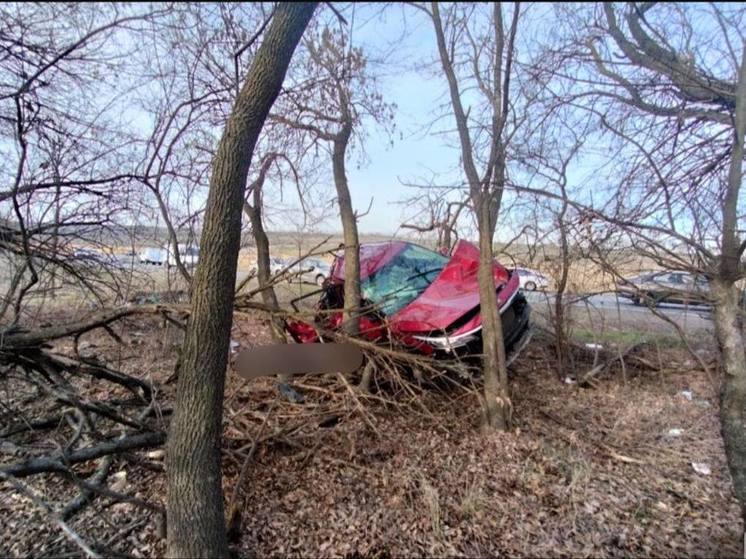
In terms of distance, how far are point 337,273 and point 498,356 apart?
2.47 meters

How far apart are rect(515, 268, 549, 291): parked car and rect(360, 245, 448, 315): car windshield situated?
1179mm

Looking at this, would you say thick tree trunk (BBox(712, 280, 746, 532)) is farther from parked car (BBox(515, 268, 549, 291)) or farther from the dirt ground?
parked car (BBox(515, 268, 549, 291))

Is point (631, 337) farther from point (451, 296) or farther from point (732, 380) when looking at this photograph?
point (732, 380)

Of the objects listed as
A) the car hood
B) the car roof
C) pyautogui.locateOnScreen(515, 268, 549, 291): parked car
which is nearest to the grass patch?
pyautogui.locateOnScreen(515, 268, 549, 291): parked car

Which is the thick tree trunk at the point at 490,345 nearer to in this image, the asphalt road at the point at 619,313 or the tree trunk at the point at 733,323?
the asphalt road at the point at 619,313

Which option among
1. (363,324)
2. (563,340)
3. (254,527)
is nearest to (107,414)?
(254,527)

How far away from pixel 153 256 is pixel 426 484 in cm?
436

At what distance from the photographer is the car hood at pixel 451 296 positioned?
15.1ft

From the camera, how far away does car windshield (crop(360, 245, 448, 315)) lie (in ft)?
16.8

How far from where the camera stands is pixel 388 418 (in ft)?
14.3

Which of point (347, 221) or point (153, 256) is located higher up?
point (347, 221)

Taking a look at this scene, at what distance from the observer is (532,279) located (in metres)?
6.27

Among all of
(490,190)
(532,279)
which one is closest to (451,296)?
(490,190)

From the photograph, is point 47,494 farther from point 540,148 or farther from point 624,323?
point 624,323
